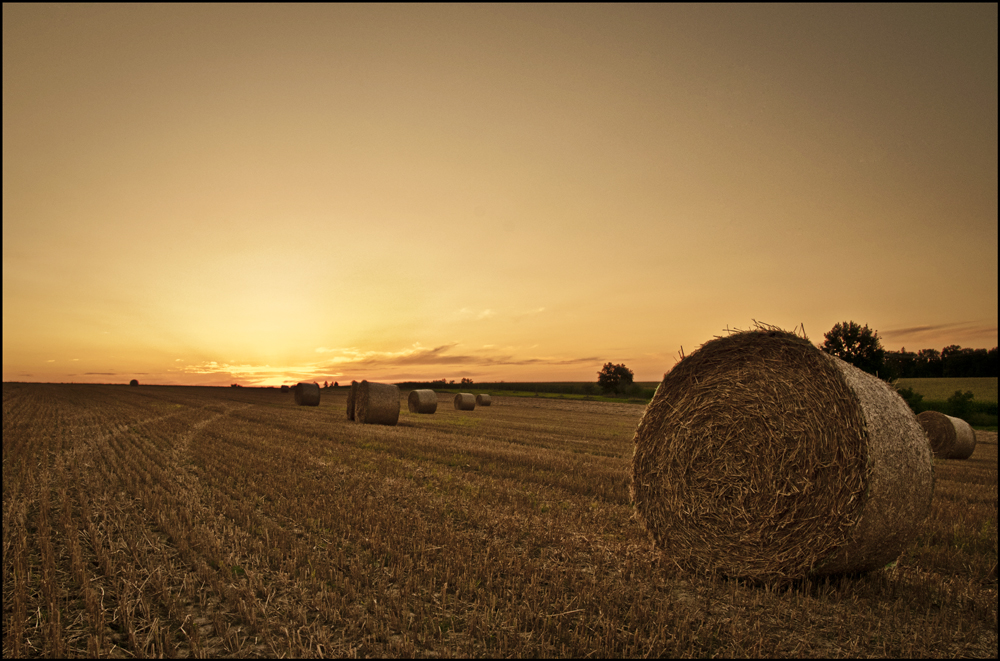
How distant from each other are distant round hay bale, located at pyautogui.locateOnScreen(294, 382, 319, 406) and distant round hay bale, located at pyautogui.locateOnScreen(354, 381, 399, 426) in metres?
14.1

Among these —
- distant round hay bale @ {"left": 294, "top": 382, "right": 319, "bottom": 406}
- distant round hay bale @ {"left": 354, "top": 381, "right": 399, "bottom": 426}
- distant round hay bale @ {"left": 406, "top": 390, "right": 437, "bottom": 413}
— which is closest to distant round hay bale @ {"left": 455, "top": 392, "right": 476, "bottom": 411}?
distant round hay bale @ {"left": 406, "top": 390, "right": 437, "bottom": 413}

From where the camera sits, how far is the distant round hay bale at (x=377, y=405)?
20141 mm

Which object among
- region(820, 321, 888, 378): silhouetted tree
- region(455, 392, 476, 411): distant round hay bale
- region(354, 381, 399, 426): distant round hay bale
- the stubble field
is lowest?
region(455, 392, 476, 411): distant round hay bale

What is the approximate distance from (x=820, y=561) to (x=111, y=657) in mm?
5395

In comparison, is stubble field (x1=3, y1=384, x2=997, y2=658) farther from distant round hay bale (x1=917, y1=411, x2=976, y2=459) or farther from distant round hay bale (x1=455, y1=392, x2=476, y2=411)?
distant round hay bale (x1=455, y1=392, x2=476, y2=411)


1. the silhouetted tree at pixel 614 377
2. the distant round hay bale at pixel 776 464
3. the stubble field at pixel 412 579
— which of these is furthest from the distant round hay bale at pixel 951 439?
the silhouetted tree at pixel 614 377

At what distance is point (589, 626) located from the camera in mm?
3740

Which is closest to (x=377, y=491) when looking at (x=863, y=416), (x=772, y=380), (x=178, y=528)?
(x=178, y=528)

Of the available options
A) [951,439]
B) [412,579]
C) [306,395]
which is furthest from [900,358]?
[412,579]

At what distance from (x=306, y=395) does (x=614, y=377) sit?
49.8 meters

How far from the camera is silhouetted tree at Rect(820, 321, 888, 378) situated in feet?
124

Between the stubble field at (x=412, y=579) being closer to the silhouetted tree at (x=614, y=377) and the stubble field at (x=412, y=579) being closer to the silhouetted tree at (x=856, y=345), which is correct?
the silhouetted tree at (x=856, y=345)

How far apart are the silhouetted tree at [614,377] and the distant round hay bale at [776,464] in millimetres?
68158

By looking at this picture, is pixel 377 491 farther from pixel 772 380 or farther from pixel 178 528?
pixel 772 380
